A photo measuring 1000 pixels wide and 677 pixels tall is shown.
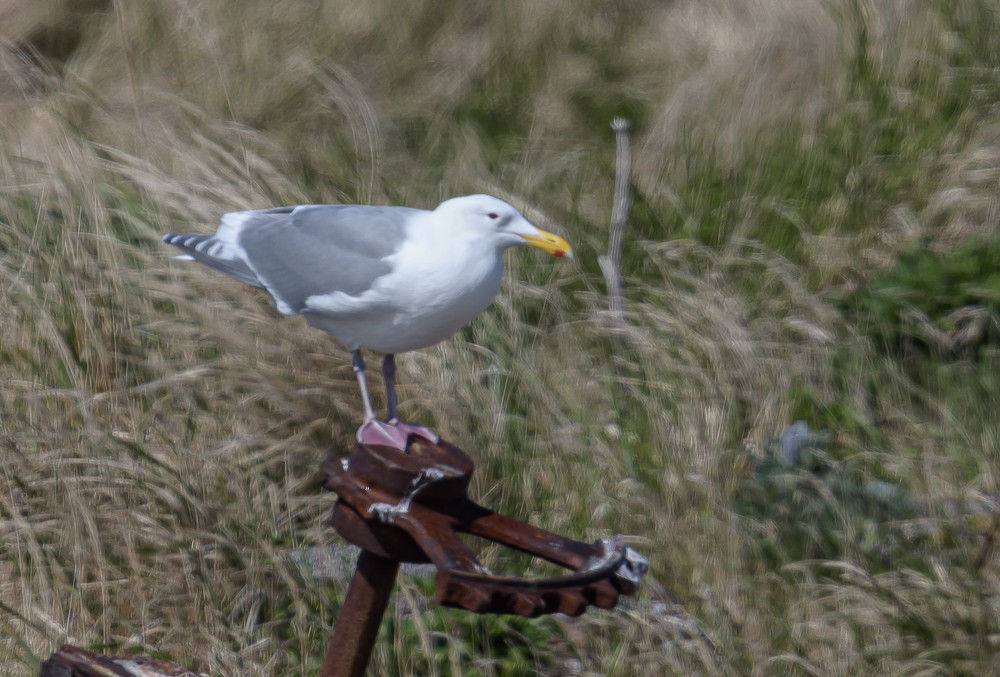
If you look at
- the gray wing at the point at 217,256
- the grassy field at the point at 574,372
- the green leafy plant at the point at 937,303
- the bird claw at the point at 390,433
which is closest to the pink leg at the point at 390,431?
the bird claw at the point at 390,433

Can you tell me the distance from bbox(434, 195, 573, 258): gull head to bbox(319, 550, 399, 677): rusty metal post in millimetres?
522

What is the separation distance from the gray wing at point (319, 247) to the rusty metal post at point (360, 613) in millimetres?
475

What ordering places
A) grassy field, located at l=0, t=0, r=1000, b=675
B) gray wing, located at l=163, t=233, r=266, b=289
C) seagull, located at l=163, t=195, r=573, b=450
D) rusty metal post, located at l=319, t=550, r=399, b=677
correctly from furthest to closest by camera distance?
grassy field, located at l=0, t=0, r=1000, b=675, gray wing, located at l=163, t=233, r=266, b=289, seagull, located at l=163, t=195, r=573, b=450, rusty metal post, located at l=319, t=550, r=399, b=677

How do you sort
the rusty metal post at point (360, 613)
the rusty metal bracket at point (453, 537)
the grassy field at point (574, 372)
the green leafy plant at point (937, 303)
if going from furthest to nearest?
the green leafy plant at point (937, 303)
the grassy field at point (574, 372)
the rusty metal post at point (360, 613)
the rusty metal bracket at point (453, 537)

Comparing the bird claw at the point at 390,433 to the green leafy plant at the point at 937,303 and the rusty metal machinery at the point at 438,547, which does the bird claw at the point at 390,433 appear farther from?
the green leafy plant at the point at 937,303

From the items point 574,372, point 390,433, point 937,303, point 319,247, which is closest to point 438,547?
point 390,433

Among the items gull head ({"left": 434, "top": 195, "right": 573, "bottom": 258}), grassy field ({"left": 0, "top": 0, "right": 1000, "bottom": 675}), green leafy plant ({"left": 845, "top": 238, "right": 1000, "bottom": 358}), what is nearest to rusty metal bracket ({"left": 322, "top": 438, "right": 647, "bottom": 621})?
gull head ({"left": 434, "top": 195, "right": 573, "bottom": 258})

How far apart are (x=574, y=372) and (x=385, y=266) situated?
4.20ft

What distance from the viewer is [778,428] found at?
300cm

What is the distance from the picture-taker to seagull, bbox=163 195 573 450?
6.04ft

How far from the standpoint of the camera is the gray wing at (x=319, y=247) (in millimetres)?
1965

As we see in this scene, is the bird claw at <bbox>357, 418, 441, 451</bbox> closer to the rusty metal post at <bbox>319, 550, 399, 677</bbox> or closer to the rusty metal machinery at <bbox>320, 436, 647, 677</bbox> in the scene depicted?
the rusty metal machinery at <bbox>320, 436, 647, 677</bbox>

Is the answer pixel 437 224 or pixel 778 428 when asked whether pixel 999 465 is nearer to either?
pixel 778 428

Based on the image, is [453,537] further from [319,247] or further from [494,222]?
[319,247]
